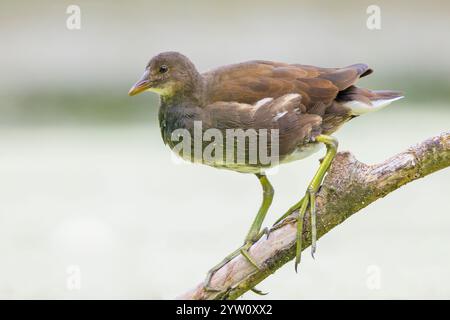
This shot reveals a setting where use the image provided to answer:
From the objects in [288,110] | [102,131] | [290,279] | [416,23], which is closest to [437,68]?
[416,23]

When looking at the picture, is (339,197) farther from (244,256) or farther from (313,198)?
(244,256)

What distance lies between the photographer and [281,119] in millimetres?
2352

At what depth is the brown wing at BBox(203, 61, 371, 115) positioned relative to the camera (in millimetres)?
2400

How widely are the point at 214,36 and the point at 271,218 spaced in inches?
86.3

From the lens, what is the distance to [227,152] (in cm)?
237

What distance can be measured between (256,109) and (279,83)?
98 millimetres

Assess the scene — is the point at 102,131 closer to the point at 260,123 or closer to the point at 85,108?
the point at 85,108

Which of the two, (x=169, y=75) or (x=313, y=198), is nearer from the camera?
(x=313, y=198)

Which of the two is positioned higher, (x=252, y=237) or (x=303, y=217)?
(x=303, y=217)

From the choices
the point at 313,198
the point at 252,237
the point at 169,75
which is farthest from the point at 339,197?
the point at 169,75

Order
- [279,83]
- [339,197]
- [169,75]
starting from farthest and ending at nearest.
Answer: [169,75]
[279,83]
[339,197]

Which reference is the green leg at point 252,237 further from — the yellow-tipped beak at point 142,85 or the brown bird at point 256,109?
the yellow-tipped beak at point 142,85

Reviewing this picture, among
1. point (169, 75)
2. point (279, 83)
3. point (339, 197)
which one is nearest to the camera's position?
point (339, 197)

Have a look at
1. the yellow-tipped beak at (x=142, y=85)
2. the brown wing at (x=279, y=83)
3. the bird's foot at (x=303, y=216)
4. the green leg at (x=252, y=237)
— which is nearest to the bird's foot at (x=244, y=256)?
the green leg at (x=252, y=237)
